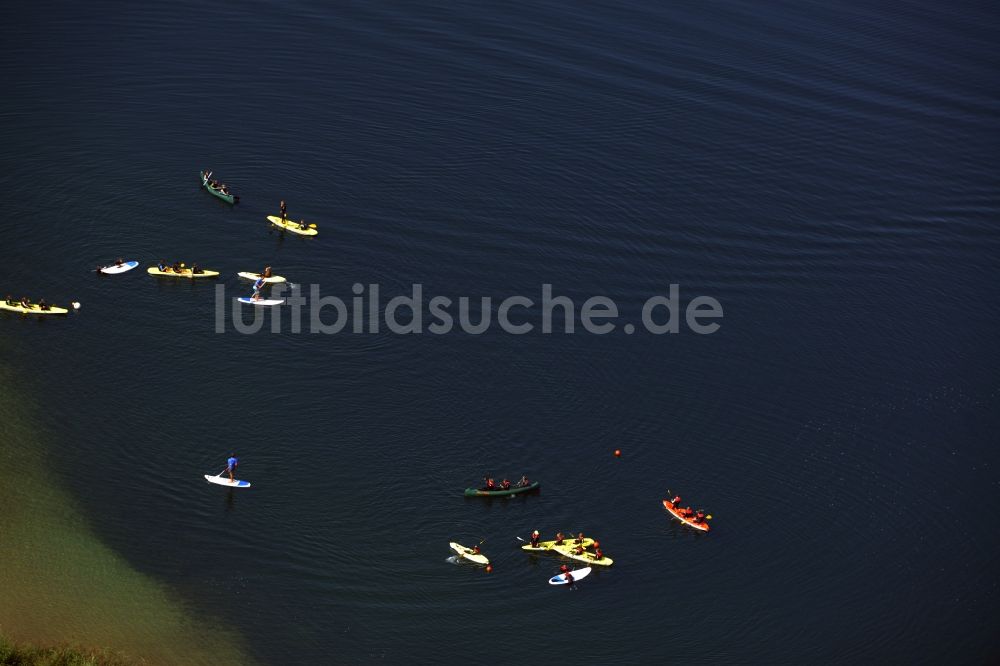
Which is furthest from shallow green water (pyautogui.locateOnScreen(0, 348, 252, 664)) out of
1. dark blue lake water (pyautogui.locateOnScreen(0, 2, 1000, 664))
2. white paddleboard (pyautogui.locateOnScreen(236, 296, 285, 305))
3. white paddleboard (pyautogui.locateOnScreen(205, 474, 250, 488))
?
white paddleboard (pyautogui.locateOnScreen(236, 296, 285, 305))

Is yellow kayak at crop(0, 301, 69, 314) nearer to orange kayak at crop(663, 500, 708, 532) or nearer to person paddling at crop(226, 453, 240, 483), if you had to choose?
person paddling at crop(226, 453, 240, 483)

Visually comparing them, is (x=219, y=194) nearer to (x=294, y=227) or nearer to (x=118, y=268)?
(x=294, y=227)

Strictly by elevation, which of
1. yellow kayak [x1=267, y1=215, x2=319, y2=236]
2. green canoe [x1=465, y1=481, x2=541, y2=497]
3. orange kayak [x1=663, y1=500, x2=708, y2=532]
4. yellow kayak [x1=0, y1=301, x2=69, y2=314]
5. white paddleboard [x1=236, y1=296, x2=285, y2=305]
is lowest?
orange kayak [x1=663, y1=500, x2=708, y2=532]

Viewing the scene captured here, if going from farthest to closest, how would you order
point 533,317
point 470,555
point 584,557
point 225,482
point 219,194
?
1. point 219,194
2. point 533,317
3. point 225,482
4. point 584,557
5. point 470,555

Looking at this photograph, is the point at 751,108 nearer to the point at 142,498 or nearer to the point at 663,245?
the point at 663,245

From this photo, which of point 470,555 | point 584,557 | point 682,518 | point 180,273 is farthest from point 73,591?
point 682,518
